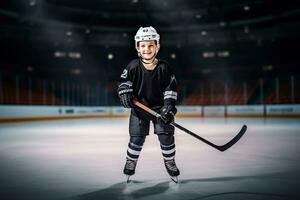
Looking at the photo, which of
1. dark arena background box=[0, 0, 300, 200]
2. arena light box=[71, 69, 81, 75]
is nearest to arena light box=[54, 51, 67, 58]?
dark arena background box=[0, 0, 300, 200]

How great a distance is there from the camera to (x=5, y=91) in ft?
65.8

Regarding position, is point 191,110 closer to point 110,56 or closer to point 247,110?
point 247,110

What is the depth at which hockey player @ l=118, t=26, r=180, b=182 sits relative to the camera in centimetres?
373

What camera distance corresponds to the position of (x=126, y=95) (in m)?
3.67

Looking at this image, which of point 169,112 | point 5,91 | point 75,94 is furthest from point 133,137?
point 75,94

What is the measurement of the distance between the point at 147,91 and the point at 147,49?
413 mm

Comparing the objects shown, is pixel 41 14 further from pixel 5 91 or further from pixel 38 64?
pixel 5 91

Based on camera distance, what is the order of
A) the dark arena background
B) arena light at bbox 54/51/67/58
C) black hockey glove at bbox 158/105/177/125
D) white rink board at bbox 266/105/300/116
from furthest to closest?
1. arena light at bbox 54/51/67/58
2. the dark arena background
3. white rink board at bbox 266/105/300/116
4. black hockey glove at bbox 158/105/177/125

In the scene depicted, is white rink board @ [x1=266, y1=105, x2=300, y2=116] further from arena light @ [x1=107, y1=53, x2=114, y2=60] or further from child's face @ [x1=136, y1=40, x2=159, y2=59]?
child's face @ [x1=136, y1=40, x2=159, y2=59]

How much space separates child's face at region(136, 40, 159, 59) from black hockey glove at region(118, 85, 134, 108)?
36 centimetres

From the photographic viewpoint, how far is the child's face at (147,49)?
3723 mm

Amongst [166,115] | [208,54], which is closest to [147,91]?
[166,115]

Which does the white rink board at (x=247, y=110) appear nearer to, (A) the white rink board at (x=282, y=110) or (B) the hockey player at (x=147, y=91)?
(A) the white rink board at (x=282, y=110)

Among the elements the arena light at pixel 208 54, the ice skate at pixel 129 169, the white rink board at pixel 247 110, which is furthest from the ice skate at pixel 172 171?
the arena light at pixel 208 54
